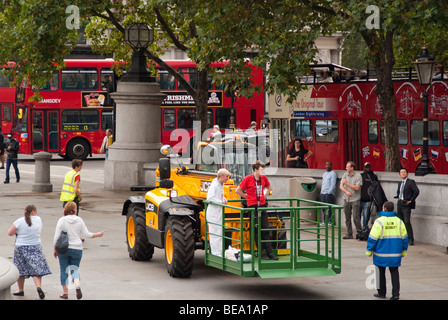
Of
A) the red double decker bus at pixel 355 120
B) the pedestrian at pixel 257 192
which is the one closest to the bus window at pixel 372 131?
the red double decker bus at pixel 355 120

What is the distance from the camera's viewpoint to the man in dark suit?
17188 millimetres

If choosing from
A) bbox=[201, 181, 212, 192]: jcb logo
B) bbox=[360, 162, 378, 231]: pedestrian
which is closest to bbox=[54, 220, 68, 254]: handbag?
bbox=[201, 181, 212, 192]: jcb logo

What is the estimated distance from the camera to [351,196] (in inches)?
720

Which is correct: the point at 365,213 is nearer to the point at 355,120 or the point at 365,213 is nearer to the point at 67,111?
the point at 355,120

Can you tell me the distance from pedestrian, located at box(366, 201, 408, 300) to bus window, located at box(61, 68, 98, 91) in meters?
30.0

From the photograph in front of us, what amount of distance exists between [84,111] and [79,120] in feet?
1.59

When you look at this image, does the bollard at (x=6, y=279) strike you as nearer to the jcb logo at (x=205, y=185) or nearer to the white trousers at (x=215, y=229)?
the white trousers at (x=215, y=229)

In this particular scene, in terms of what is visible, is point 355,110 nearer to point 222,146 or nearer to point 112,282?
point 222,146

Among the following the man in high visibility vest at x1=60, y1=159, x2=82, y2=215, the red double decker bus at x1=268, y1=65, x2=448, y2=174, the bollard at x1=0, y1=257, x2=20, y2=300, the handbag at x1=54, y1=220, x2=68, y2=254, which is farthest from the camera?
the red double decker bus at x1=268, y1=65, x2=448, y2=174

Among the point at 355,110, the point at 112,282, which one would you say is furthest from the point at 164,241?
the point at 355,110

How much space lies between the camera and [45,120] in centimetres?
4075

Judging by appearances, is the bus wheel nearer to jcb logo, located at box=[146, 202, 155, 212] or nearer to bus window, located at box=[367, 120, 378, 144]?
bus window, located at box=[367, 120, 378, 144]

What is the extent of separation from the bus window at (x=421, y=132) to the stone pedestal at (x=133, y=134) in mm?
7954

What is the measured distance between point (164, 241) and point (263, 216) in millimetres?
2017
